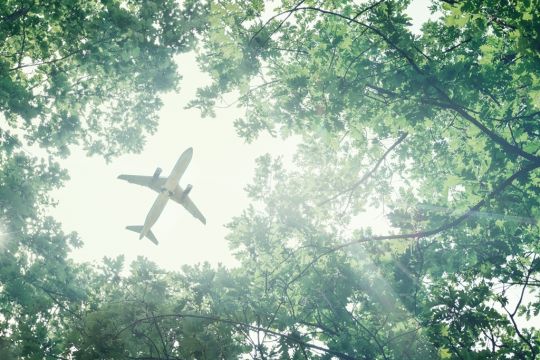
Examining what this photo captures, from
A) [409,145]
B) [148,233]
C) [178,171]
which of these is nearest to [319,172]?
[409,145]

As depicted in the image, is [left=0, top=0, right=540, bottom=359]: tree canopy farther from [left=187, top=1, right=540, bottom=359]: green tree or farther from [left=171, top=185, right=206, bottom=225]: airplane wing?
[left=171, top=185, right=206, bottom=225]: airplane wing

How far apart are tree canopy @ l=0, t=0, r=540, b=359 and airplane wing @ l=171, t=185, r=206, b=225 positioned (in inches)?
140

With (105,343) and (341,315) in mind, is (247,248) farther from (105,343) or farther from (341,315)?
(105,343)

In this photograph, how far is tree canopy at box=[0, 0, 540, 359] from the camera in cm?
588

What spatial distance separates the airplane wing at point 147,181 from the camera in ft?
54.3

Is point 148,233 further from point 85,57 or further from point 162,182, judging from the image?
point 85,57

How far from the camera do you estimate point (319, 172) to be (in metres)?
11.7

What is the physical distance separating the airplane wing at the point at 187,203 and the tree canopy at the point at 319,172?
140 inches

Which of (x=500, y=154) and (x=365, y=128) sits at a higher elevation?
(x=365, y=128)

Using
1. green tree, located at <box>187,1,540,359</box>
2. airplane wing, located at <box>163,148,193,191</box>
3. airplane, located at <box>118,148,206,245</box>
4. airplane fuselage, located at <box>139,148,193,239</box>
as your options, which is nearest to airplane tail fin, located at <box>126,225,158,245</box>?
airplane, located at <box>118,148,206,245</box>

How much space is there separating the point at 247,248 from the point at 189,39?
8652 millimetres

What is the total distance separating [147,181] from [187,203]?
2.65 m

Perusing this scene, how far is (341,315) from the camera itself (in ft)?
37.9

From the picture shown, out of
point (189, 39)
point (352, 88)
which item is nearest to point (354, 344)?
point (352, 88)
